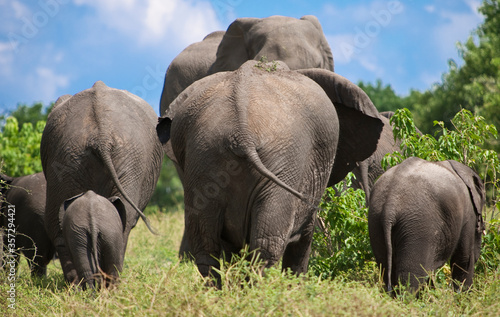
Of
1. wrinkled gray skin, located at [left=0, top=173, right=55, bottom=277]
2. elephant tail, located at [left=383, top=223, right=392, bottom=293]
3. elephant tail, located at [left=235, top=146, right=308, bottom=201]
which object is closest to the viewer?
elephant tail, located at [left=235, top=146, right=308, bottom=201]

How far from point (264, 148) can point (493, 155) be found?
3.09m

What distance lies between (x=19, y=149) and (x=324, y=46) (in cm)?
794

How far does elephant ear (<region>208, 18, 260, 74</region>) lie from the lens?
8.16m

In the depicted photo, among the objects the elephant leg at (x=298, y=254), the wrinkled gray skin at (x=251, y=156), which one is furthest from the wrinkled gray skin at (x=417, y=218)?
the wrinkled gray skin at (x=251, y=156)

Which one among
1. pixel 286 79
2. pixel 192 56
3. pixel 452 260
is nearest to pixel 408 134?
pixel 452 260

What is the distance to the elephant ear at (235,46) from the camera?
8.16 m

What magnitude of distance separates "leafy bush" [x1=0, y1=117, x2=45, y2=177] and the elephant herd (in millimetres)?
7228

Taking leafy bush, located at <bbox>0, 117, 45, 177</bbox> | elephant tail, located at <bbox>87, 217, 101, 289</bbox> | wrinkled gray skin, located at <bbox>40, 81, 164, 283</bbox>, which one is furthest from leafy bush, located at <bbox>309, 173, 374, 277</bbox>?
leafy bush, located at <bbox>0, 117, 45, 177</bbox>

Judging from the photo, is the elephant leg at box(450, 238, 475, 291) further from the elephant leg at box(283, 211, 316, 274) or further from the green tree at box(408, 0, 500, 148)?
the green tree at box(408, 0, 500, 148)

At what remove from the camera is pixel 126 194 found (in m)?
5.21

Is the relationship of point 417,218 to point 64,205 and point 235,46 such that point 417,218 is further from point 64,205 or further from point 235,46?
point 235,46

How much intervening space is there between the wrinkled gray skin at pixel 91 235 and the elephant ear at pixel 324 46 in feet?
12.9

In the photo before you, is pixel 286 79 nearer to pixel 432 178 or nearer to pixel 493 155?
pixel 432 178

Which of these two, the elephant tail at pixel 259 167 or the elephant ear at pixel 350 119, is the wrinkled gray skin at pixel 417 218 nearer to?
the elephant ear at pixel 350 119
